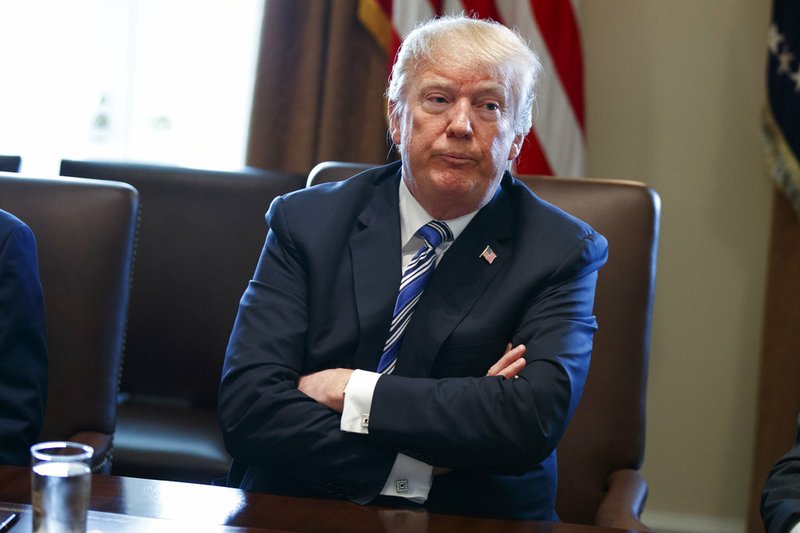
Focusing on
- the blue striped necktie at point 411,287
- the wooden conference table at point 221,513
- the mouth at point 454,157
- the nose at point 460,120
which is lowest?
the wooden conference table at point 221,513

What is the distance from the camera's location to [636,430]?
2.21 m

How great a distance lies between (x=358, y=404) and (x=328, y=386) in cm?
10

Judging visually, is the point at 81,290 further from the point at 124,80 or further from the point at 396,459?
the point at 124,80

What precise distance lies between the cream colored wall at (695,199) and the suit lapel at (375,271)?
1.59 m

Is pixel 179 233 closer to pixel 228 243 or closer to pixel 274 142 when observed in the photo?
pixel 228 243

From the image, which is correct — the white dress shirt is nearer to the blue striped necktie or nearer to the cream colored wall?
the blue striped necktie

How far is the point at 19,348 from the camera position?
1.94 meters

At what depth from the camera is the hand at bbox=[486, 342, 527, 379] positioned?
1868mm

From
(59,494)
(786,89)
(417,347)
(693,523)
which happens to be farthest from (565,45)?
(59,494)

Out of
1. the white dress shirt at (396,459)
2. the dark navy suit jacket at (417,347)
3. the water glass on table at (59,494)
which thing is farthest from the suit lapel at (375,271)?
the water glass on table at (59,494)

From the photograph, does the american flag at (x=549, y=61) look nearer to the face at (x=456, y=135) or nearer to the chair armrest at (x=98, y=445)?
the face at (x=456, y=135)

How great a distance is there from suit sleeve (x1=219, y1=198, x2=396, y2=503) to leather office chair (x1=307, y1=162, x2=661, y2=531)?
1.94 feet

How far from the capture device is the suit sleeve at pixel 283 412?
1.78m

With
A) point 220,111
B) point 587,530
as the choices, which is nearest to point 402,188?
point 587,530
